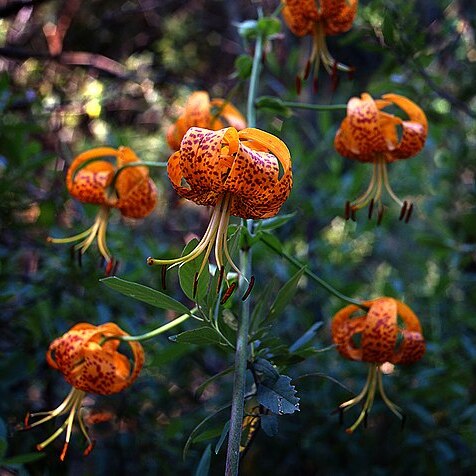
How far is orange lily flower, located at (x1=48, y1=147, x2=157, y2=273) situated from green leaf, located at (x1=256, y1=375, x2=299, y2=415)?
434 millimetres

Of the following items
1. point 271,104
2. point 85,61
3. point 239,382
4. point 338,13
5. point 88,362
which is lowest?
point 85,61

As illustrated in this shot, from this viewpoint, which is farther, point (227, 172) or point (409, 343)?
point (409, 343)

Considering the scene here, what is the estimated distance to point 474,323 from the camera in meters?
1.65

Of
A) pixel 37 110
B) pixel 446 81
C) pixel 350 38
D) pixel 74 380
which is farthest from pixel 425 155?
pixel 74 380

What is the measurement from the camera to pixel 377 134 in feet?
3.65

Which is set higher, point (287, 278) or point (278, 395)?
point (278, 395)

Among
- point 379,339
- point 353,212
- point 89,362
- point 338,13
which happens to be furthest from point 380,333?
point 338,13

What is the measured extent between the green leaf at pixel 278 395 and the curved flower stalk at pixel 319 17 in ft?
1.76

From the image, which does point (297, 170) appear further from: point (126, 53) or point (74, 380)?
point (126, 53)

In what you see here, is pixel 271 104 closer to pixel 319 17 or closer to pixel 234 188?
pixel 319 17

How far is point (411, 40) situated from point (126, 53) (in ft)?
5.70

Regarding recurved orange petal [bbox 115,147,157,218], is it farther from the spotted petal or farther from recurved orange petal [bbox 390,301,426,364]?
recurved orange petal [bbox 390,301,426,364]

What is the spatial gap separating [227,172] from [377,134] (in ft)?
1.27

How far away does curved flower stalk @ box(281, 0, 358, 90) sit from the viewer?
118 centimetres
